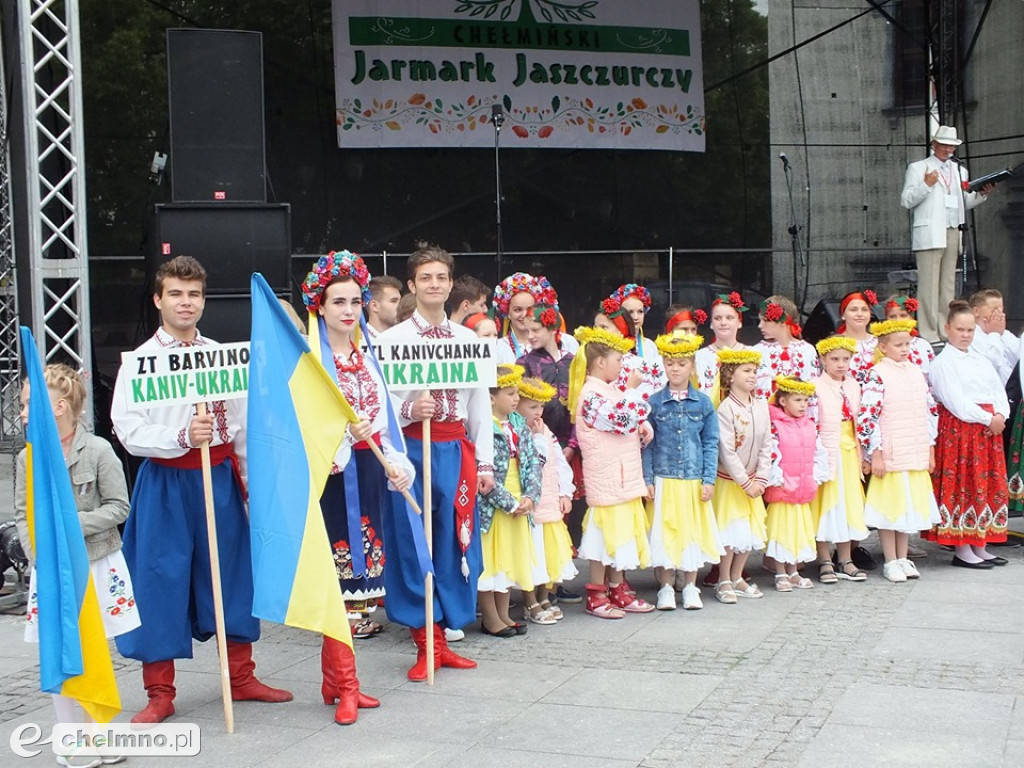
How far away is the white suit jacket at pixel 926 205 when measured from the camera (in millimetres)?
11984

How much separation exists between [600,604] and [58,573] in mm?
3127

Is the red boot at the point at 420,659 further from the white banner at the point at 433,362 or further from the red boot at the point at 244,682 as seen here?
the white banner at the point at 433,362

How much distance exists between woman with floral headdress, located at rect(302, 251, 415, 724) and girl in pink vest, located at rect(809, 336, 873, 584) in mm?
3006

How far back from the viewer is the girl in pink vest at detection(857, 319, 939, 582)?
7.38 metres

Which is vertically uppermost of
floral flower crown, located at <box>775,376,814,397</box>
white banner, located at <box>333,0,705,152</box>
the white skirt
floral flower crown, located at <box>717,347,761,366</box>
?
white banner, located at <box>333,0,705,152</box>

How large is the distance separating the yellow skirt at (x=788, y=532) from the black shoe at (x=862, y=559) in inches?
29.1

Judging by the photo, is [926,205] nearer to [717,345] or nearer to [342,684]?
[717,345]

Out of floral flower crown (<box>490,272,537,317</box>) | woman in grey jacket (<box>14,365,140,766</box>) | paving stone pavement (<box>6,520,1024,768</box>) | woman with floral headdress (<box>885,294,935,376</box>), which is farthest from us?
woman with floral headdress (<box>885,294,935,376</box>)

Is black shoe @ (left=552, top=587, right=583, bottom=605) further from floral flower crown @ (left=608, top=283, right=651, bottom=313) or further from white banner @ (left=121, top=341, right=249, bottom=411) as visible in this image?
white banner @ (left=121, top=341, right=249, bottom=411)

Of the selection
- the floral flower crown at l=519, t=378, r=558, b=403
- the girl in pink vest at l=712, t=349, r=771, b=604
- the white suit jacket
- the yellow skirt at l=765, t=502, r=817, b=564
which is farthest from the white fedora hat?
the floral flower crown at l=519, t=378, r=558, b=403

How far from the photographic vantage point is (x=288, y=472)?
4.81m

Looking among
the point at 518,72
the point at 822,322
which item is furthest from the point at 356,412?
the point at 518,72

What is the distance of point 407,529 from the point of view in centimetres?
540

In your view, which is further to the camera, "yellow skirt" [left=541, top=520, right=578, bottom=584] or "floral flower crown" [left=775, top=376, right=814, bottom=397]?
"floral flower crown" [left=775, top=376, right=814, bottom=397]
